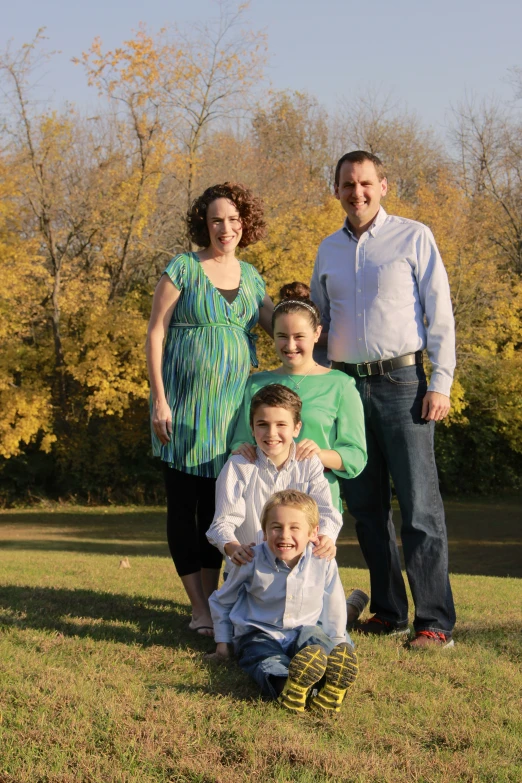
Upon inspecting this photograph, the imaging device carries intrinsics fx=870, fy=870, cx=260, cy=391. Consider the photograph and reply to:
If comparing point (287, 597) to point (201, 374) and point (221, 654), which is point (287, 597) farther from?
point (201, 374)

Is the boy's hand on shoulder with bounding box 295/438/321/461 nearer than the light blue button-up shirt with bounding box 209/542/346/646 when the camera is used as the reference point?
No

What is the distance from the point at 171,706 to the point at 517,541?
19.8 meters

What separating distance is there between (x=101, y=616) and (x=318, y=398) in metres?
1.92

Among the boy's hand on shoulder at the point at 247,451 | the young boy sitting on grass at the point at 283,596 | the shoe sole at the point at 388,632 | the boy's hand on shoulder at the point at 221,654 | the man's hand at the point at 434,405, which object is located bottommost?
the shoe sole at the point at 388,632

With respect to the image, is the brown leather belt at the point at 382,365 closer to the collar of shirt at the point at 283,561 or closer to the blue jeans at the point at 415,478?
the blue jeans at the point at 415,478

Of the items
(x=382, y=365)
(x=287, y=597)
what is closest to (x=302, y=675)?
(x=287, y=597)

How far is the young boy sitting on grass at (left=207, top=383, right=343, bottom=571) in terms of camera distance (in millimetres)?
4090

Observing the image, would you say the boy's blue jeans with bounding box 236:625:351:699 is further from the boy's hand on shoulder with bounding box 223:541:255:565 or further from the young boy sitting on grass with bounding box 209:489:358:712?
the boy's hand on shoulder with bounding box 223:541:255:565

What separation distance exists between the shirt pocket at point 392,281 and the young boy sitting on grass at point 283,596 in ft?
4.24

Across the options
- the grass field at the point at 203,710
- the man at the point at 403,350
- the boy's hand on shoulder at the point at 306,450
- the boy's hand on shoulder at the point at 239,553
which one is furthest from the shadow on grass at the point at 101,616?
the man at the point at 403,350

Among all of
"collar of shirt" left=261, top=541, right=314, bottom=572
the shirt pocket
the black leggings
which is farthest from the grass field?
the shirt pocket

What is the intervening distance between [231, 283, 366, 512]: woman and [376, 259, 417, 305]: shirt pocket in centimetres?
46

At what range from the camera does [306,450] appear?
13.7 feet

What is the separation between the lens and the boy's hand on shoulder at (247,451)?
167 inches
